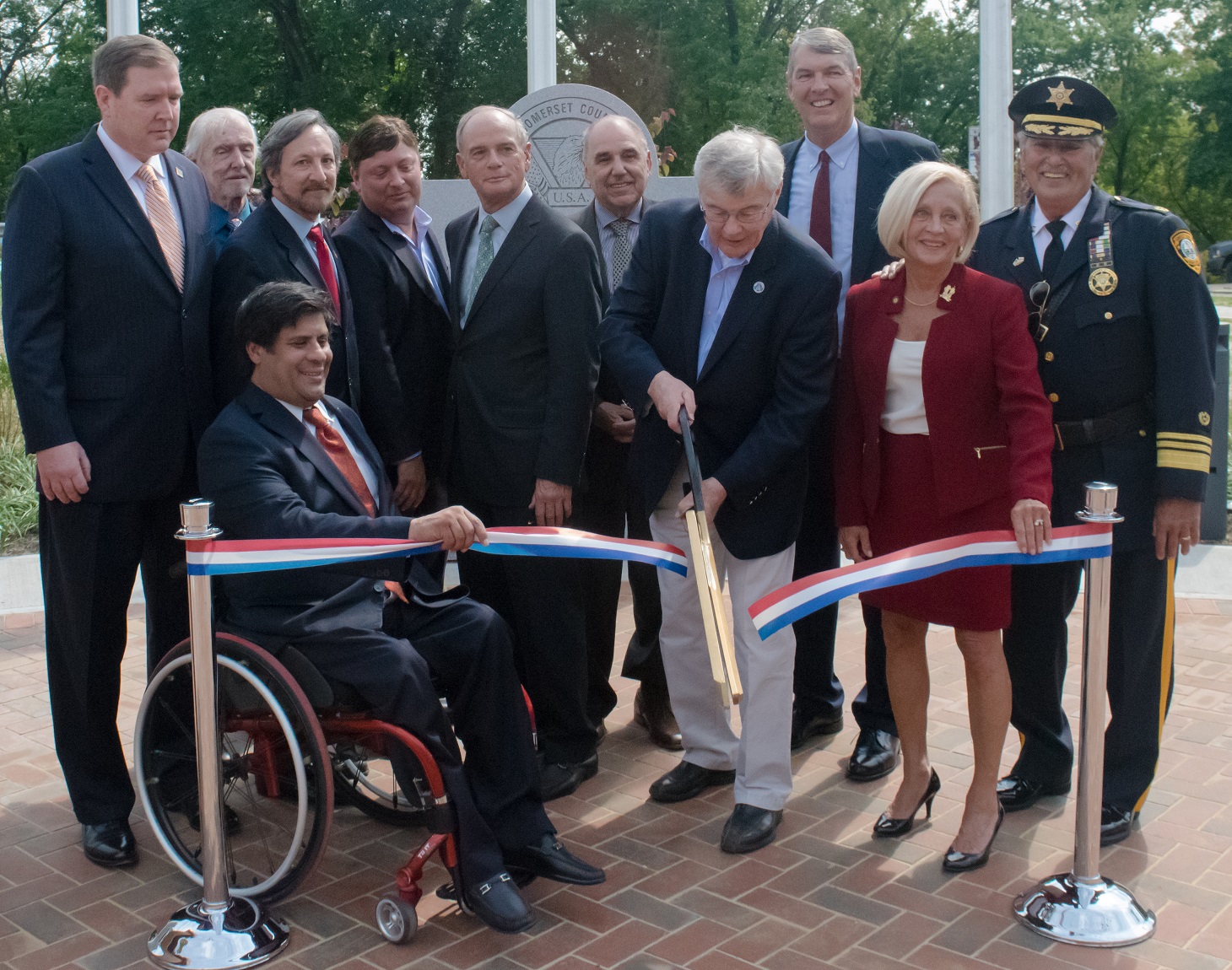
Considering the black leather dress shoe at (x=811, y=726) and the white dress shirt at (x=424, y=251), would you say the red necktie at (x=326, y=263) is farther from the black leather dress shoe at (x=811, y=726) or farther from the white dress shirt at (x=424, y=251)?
the black leather dress shoe at (x=811, y=726)

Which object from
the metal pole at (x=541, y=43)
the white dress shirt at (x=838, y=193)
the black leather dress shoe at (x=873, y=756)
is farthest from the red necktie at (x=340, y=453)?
the metal pole at (x=541, y=43)

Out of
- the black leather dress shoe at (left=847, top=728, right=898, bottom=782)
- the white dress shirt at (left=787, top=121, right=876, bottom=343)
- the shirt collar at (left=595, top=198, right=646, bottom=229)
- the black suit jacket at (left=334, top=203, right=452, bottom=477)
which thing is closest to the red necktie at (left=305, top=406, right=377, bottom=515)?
the black suit jacket at (left=334, top=203, right=452, bottom=477)

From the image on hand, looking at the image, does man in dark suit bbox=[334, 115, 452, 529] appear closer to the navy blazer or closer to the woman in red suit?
the navy blazer

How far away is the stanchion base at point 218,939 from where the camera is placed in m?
3.10

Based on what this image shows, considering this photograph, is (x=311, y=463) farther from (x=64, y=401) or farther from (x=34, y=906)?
(x=34, y=906)

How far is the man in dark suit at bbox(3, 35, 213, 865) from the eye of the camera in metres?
3.54

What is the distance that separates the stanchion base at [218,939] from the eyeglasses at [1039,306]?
8.40 feet

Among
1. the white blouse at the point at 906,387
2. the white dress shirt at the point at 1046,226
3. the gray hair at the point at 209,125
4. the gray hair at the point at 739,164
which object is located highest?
the gray hair at the point at 209,125

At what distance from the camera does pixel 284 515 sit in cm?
335

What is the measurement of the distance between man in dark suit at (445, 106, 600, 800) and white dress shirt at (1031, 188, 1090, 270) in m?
1.31

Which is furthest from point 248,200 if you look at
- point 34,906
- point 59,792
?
point 34,906

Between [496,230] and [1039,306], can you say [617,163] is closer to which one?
[496,230]

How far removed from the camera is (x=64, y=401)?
3.55 meters

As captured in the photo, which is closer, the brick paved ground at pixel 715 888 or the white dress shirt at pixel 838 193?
the brick paved ground at pixel 715 888
